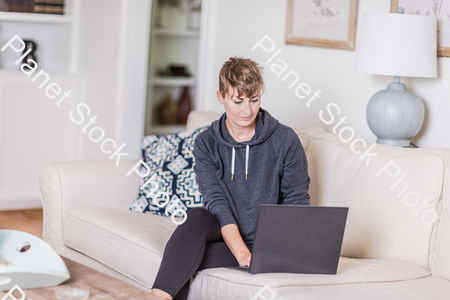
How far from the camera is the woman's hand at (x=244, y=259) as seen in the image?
1.74 m

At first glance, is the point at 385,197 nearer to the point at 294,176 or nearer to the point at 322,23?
the point at 294,176

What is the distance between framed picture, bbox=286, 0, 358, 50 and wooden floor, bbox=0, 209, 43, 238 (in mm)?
1780

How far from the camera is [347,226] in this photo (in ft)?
6.72

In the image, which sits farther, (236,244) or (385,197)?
(385,197)

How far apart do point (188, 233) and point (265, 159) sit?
373 millimetres

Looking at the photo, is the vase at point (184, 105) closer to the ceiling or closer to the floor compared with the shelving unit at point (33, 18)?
closer to the floor

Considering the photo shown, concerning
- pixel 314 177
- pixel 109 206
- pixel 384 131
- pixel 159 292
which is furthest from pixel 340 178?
pixel 109 206

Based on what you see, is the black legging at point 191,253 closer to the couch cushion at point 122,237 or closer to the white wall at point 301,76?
the couch cushion at point 122,237

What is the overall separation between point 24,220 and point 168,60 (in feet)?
5.02

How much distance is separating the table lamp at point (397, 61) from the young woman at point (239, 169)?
46 centimetres

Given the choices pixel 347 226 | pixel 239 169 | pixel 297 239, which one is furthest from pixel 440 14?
pixel 297 239

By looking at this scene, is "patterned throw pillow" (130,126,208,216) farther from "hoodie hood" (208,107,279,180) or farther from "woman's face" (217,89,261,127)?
"woman's face" (217,89,261,127)

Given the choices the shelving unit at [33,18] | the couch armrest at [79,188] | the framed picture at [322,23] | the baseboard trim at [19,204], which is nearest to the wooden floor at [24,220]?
the baseboard trim at [19,204]

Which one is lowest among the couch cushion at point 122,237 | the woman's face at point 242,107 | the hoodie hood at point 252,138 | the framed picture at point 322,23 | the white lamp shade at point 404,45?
the couch cushion at point 122,237
